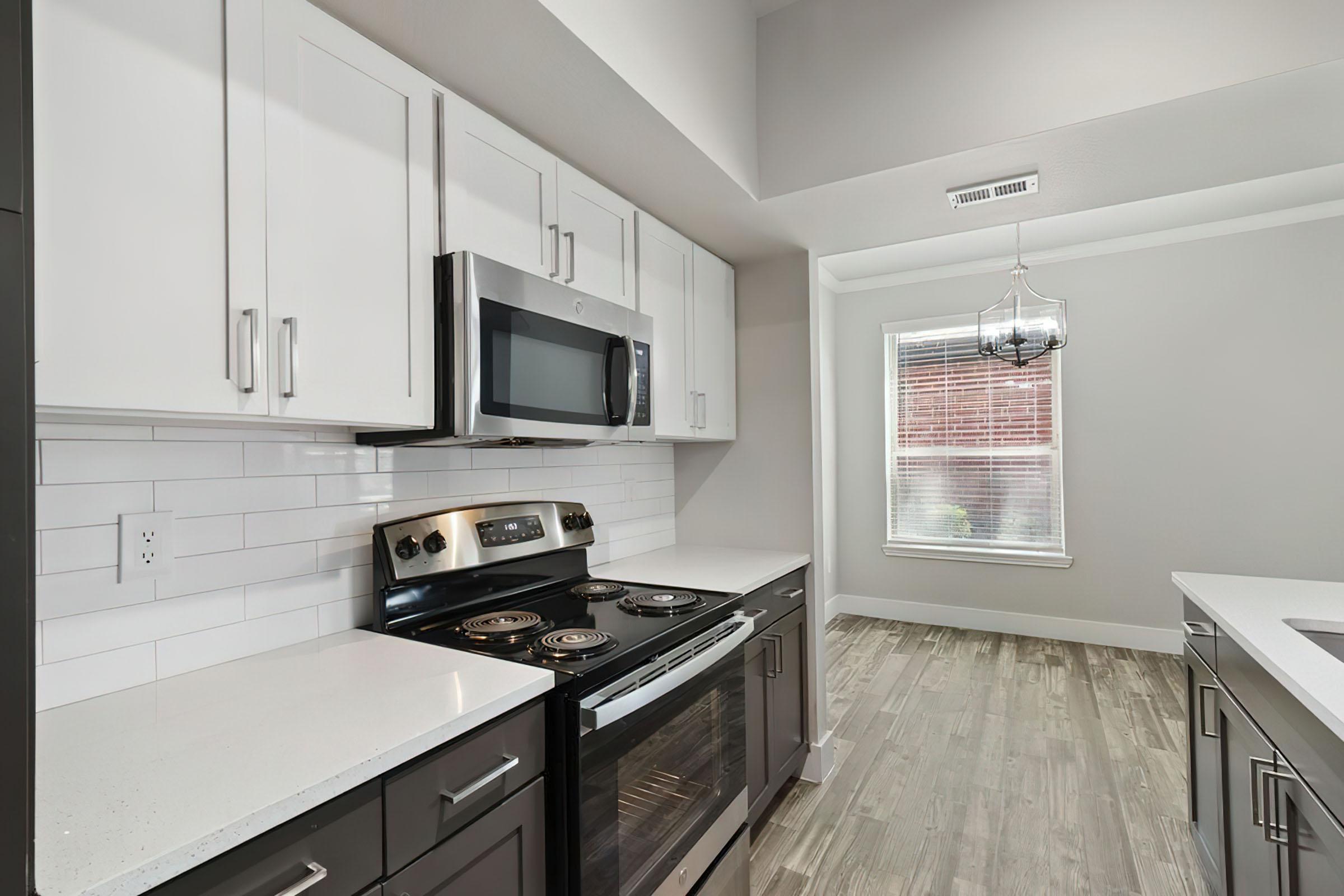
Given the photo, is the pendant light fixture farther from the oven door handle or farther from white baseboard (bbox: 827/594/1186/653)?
the oven door handle

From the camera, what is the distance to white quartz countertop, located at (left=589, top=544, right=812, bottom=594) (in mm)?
2136

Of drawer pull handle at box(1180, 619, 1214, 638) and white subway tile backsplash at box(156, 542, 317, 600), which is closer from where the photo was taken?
white subway tile backsplash at box(156, 542, 317, 600)

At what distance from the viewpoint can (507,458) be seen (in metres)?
2.07

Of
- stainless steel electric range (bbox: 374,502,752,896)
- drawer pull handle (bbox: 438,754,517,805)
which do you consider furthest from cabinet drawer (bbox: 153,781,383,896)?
stainless steel electric range (bbox: 374,502,752,896)

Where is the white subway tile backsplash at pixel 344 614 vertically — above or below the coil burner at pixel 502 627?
above

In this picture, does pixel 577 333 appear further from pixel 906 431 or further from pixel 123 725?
pixel 906 431

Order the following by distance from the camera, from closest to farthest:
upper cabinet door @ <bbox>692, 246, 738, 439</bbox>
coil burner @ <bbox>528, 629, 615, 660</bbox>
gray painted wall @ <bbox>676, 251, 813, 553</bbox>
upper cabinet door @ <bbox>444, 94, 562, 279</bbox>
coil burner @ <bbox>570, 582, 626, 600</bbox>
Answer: coil burner @ <bbox>528, 629, 615, 660</bbox> < upper cabinet door @ <bbox>444, 94, 562, 279</bbox> < coil burner @ <bbox>570, 582, 626, 600</bbox> < upper cabinet door @ <bbox>692, 246, 738, 439</bbox> < gray painted wall @ <bbox>676, 251, 813, 553</bbox>

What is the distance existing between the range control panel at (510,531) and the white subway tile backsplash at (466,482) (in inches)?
5.5

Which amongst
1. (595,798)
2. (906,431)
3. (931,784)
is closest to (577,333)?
(595,798)

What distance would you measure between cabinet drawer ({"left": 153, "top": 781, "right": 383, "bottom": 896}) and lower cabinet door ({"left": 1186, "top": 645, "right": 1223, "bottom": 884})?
2.05 m

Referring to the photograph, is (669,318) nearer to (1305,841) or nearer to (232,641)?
(232,641)

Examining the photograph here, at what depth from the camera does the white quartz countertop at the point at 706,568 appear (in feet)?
7.01

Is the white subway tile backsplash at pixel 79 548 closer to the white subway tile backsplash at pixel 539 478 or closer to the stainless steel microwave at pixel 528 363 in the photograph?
the stainless steel microwave at pixel 528 363

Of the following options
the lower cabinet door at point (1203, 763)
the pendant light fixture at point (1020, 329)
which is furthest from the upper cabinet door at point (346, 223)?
the pendant light fixture at point (1020, 329)
